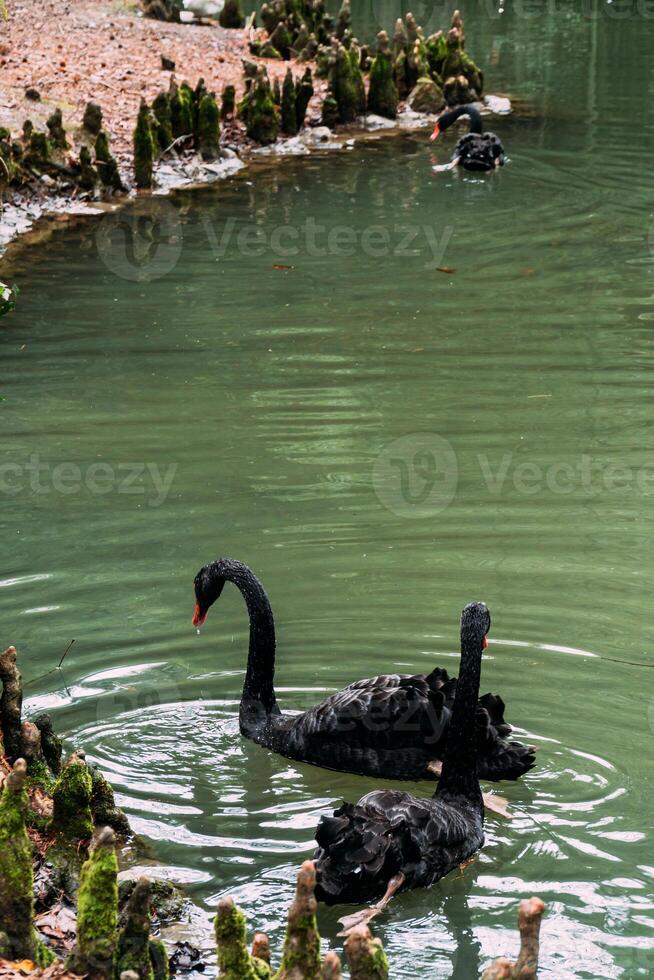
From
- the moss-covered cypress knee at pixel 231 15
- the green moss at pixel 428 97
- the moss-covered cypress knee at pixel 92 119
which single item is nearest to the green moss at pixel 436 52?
the green moss at pixel 428 97

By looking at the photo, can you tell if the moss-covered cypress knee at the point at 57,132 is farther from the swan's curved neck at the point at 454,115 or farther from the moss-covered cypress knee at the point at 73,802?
the moss-covered cypress knee at the point at 73,802

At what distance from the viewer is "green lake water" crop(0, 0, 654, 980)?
4707 mm

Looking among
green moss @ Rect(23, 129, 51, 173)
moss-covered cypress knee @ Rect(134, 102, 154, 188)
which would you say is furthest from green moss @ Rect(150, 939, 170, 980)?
moss-covered cypress knee @ Rect(134, 102, 154, 188)

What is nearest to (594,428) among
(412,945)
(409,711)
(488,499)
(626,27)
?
(488,499)

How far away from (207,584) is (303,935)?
2718 millimetres

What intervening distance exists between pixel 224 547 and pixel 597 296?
4.95m

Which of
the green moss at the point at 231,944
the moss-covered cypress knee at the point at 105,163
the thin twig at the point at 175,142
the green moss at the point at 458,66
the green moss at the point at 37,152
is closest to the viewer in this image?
the green moss at the point at 231,944

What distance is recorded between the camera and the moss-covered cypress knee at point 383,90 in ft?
54.9

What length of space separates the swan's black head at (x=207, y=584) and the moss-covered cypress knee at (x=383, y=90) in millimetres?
12272

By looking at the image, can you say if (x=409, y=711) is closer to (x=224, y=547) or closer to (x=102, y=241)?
(x=224, y=547)

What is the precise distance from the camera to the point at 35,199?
43.1ft

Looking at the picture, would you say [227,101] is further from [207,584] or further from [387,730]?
[387,730]

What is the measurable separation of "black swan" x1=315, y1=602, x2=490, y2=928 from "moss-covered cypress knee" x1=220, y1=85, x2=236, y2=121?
12.1 metres

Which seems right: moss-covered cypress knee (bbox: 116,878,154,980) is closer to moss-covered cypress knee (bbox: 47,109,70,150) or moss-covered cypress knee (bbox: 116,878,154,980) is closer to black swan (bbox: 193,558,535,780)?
black swan (bbox: 193,558,535,780)
